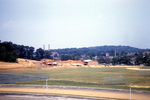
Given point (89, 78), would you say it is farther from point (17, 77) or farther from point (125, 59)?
point (125, 59)

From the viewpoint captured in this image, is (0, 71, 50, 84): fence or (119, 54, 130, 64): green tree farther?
(119, 54, 130, 64): green tree

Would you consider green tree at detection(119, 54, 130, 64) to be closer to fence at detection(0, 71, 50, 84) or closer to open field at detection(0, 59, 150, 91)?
open field at detection(0, 59, 150, 91)

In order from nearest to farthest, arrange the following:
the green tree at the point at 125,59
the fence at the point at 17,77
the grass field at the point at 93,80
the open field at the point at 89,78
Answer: the grass field at the point at 93,80 → the open field at the point at 89,78 → the fence at the point at 17,77 → the green tree at the point at 125,59

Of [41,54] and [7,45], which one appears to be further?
[41,54]

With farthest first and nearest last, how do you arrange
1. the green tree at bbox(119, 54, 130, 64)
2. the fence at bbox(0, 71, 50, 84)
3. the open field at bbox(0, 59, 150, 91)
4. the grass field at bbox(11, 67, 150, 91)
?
the green tree at bbox(119, 54, 130, 64) < the fence at bbox(0, 71, 50, 84) < the open field at bbox(0, 59, 150, 91) < the grass field at bbox(11, 67, 150, 91)

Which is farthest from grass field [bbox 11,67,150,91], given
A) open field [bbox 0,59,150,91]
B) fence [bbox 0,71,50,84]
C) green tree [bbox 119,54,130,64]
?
green tree [bbox 119,54,130,64]

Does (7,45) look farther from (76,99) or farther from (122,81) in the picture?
(76,99)

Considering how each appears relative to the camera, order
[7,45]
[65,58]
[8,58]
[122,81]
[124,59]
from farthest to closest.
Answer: [65,58] < [124,59] < [7,45] < [8,58] < [122,81]

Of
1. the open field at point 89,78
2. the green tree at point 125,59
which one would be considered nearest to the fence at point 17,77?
the open field at point 89,78

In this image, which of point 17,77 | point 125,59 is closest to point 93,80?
point 17,77

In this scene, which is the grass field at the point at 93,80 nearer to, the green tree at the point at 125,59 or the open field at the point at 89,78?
the open field at the point at 89,78

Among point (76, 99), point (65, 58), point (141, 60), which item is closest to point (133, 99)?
point (76, 99)
